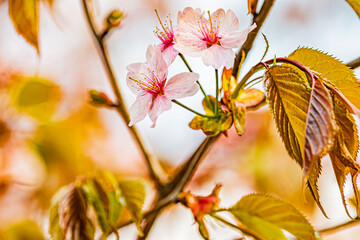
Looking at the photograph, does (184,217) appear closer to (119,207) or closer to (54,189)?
(54,189)

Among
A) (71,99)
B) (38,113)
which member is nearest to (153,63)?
(38,113)

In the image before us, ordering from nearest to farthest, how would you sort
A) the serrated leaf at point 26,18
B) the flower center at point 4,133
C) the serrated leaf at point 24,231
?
the serrated leaf at point 26,18 → the serrated leaf at point 24,231 → the flower center at point 4,133

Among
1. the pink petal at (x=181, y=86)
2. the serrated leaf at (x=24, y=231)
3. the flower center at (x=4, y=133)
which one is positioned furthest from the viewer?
the flower center at (x=4, y=133)

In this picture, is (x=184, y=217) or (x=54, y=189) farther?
(x=184, y=217)

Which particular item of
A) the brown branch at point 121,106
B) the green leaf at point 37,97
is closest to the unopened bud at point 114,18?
the brown branch at point 121,106

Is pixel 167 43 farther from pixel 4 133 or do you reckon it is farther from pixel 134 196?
pixel 4 133

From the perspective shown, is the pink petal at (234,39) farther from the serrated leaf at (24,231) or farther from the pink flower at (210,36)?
the serrated leaf at (24,231)
